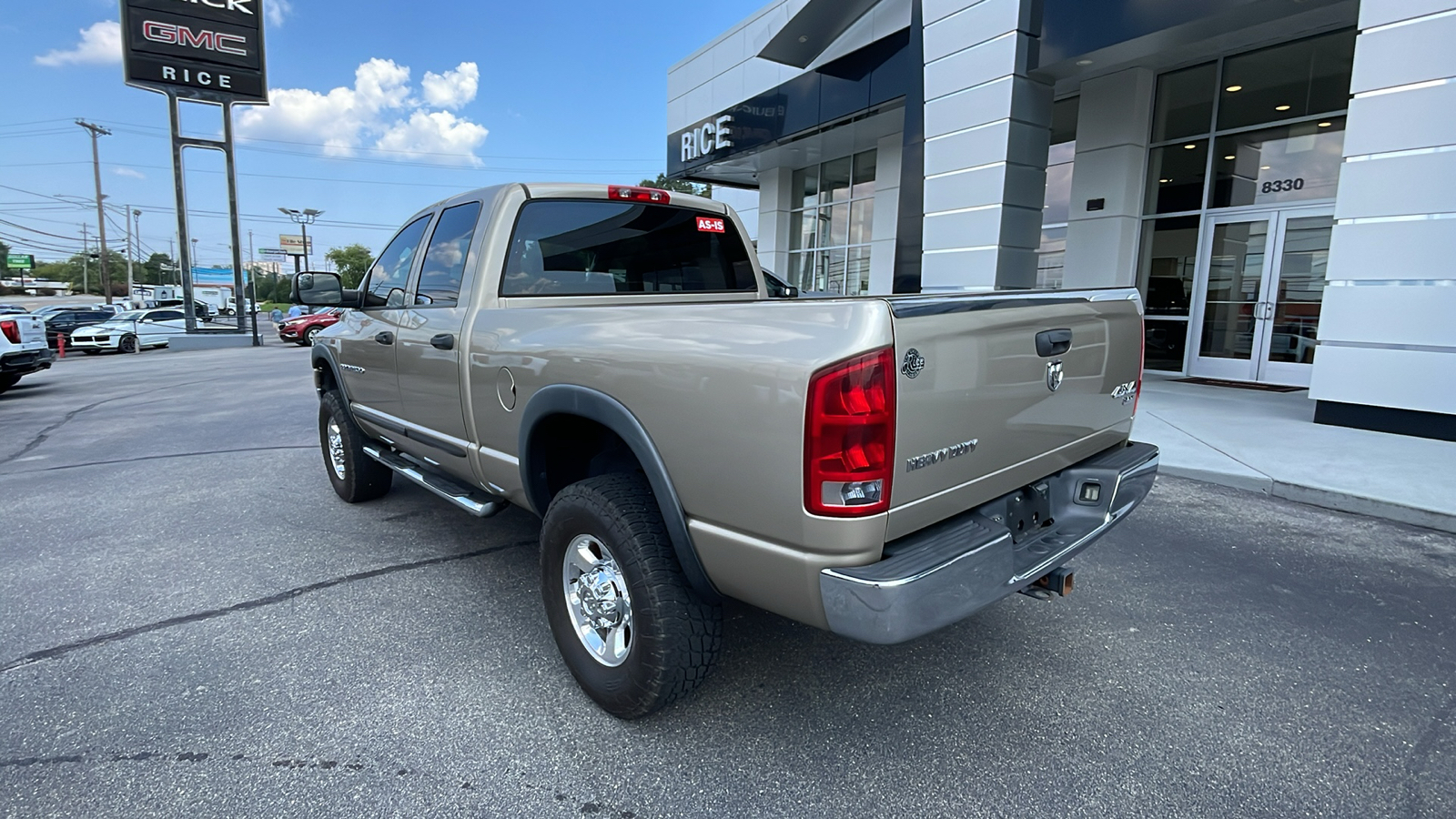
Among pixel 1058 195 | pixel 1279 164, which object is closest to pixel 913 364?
pixel 1279 164

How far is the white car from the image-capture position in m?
22.7

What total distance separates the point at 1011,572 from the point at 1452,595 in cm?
309

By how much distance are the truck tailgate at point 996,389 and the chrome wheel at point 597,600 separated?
1033mm

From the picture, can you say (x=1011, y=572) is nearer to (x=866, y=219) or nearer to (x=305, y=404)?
(x=305, y=404)

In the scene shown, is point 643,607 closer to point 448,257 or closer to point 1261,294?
point 448,257

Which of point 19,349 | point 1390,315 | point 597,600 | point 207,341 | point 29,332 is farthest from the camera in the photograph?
point 207,341

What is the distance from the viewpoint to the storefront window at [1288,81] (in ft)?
31.1

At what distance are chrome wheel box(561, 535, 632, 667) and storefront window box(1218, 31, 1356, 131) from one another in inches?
460

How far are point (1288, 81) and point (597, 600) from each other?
1210 cm

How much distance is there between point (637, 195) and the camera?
377 centimetres

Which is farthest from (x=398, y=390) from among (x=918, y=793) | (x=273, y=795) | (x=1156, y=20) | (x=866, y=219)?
(x=866, y=219)

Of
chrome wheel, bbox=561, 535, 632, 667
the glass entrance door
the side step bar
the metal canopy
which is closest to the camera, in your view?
chrome wheel, bbox=561, 535, 632, 667

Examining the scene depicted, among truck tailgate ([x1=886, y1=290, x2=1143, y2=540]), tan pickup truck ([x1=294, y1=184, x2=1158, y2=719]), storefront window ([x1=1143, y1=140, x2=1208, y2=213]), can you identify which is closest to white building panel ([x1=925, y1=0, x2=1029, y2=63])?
storefront window ([x1=1143, y1=140, x2=1208, y2=213])

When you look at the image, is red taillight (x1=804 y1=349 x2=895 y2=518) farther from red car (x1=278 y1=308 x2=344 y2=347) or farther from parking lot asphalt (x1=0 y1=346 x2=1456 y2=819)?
red car (x1=278 y1=308 x2=344 y2=347)
